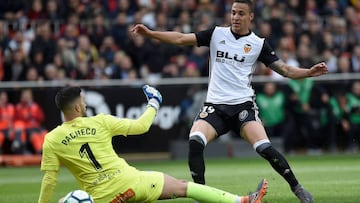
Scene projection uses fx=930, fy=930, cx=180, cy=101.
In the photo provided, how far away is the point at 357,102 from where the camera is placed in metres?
21.2

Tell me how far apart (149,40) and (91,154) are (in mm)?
13769

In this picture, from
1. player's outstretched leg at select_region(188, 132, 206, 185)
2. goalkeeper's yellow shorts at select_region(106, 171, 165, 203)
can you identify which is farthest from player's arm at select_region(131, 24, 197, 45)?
goalkeeper's yellow shorts at select_region(106, 171, 165, 203)

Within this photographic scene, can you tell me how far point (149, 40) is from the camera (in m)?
22.5

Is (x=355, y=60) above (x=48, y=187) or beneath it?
beneath

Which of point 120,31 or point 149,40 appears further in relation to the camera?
point 120,31

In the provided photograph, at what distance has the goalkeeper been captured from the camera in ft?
29.1

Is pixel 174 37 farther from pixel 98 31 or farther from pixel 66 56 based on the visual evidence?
pixel 98 31

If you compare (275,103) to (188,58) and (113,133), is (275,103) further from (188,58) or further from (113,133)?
(113,133)

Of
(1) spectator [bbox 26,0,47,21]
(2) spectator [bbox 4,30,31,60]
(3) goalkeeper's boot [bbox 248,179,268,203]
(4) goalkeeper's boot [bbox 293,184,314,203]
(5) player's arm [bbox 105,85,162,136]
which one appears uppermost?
(5) player's arm [bbox 105,85,162,136]

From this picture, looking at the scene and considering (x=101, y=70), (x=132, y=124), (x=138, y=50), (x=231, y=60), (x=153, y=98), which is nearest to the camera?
(x=132, y=124)

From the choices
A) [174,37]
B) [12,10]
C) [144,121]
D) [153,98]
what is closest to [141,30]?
[174,37]

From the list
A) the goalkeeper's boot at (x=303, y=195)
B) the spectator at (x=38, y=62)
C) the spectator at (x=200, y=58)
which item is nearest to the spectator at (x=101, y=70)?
the spectator at (x=38, y=62)

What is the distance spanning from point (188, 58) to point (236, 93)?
11726 mm

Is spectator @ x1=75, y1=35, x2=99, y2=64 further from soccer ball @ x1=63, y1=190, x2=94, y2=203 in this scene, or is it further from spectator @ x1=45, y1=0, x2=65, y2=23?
soccer ball @ x1=63, y1=190, x2=94, y2=203
